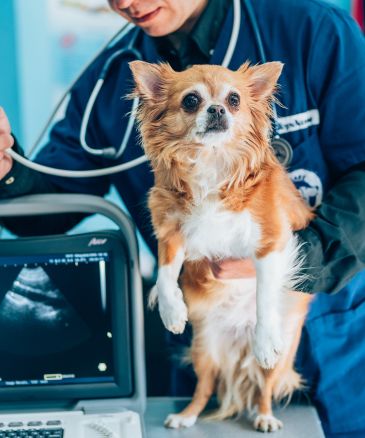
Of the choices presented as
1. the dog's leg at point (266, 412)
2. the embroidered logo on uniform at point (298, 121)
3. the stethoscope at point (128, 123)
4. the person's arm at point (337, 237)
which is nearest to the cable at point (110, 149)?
the stethoscope at point (128, 123)

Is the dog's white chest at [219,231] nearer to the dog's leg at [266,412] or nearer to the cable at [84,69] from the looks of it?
the dog's leg at [266,412]

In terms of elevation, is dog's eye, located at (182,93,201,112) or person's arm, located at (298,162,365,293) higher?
dog's eye, located at (182,93,201,112)

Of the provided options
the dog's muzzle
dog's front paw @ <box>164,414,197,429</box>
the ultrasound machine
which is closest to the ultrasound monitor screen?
the ultrasound machine

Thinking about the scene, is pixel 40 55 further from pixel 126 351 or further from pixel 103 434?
pixel 103 434

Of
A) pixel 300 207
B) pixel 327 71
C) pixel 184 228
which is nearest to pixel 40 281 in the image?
pixel 184 228

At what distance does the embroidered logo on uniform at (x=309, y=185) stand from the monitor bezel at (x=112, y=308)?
0.27 m

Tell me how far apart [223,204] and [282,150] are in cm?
14

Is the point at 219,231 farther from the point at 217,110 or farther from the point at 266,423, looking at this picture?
the point at 266,423

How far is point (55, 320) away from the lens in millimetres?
958

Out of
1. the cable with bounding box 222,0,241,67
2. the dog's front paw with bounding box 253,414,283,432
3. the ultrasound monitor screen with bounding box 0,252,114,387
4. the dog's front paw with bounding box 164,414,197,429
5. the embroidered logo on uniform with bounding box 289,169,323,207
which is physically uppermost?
the cable with bounding box 222,0,241,67

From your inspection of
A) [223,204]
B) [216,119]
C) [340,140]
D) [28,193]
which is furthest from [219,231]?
[28,193]

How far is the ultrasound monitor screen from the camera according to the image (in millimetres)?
945

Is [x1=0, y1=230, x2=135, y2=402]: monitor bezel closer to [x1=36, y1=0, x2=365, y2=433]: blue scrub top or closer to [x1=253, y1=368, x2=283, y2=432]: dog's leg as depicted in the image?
[x1=36, y1=0, x2=365, y2=433]: blue scrub top

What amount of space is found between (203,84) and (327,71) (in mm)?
247
